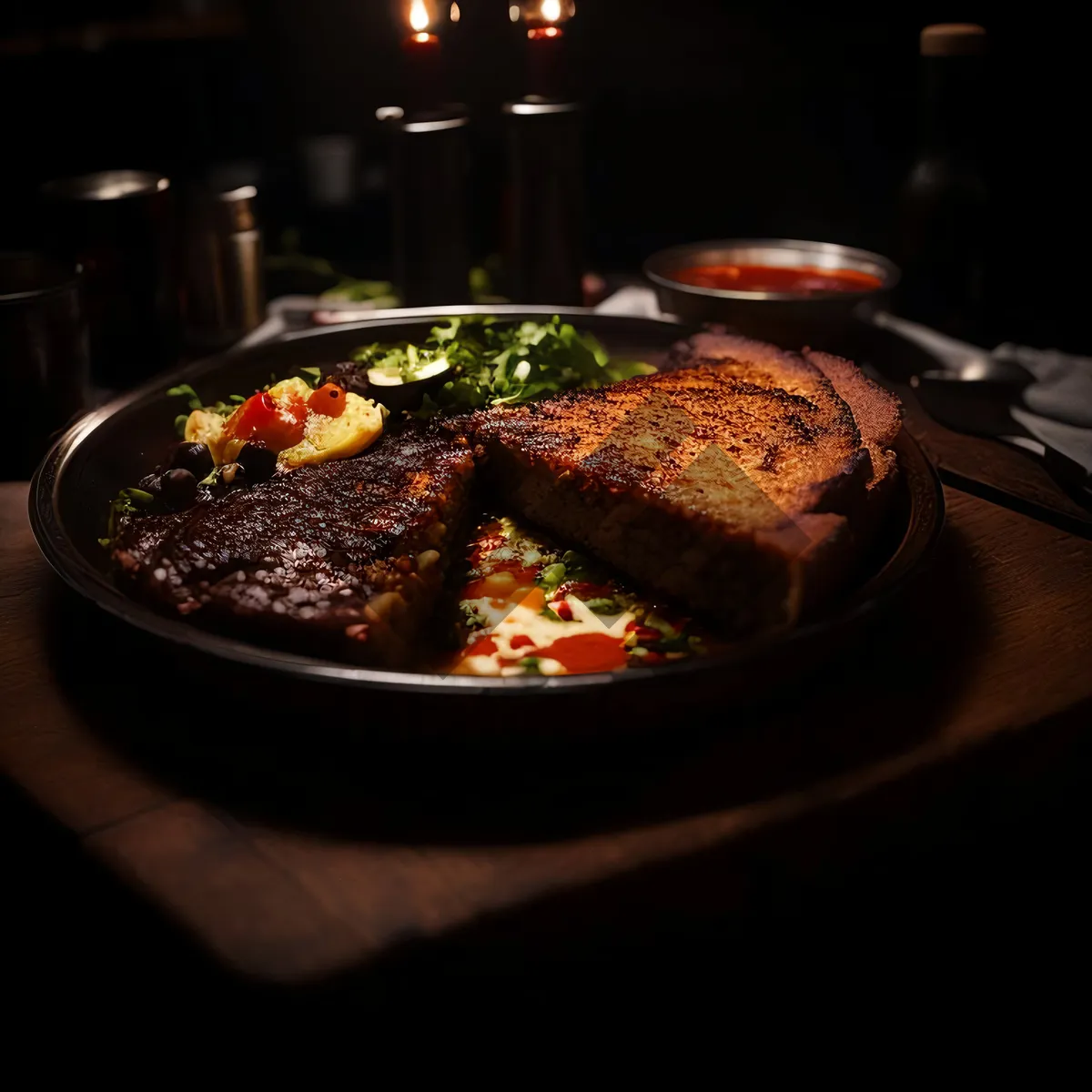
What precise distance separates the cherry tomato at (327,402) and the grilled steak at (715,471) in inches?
17.6

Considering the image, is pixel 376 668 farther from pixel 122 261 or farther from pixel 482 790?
pixel 122 261

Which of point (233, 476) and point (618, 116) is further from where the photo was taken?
point (618, 116)

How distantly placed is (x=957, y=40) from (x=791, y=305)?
1.45 meters

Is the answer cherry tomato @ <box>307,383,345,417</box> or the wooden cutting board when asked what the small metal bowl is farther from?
the wooden cutting board

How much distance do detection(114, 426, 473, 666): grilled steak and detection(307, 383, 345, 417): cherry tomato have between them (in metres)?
0.30

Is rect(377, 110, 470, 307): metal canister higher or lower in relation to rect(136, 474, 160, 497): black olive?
higher

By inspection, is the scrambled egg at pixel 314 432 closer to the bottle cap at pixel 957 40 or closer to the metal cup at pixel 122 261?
the metal cup at pixel 122 261

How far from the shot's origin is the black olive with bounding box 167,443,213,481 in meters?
3.06

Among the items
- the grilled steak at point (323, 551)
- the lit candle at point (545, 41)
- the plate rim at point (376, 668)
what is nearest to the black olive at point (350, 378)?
the grilled steak at point (323, 551)

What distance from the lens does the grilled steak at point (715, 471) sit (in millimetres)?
2469

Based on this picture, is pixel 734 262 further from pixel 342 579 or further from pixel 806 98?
pixel 342 579

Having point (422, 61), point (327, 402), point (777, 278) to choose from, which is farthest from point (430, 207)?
point (327, 402)

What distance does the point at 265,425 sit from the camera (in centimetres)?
323

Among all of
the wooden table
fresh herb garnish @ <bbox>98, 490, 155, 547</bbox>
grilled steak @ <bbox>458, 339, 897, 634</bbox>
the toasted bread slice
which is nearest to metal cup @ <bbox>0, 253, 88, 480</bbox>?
fresh herb garnish @ <bbox>98, 490, 155, 547</bbox>
